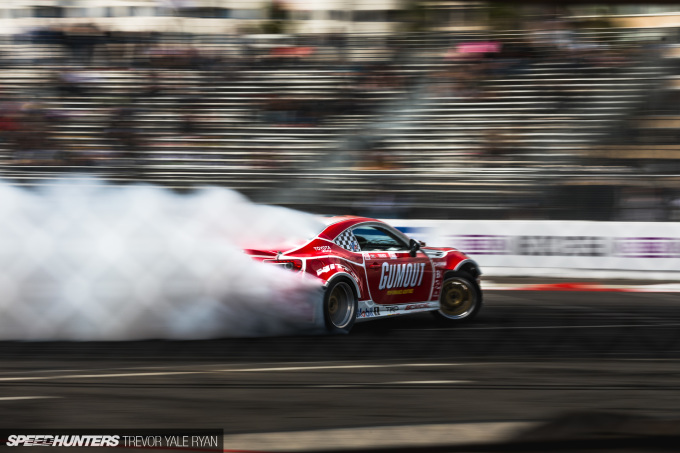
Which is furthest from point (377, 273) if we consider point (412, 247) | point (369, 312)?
point (412, 247)

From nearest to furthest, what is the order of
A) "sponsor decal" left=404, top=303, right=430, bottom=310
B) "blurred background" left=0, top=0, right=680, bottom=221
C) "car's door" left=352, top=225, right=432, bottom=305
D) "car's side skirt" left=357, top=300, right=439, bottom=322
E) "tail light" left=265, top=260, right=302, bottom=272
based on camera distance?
"tail light" left=265, top=260, right=302, bottom=272 → "car's side skirt" left=357, top=300, right=439, bottom=322 → "car's door" left=352, top=225, right=432, bottom=305 → "sponsor decal" left=404, top=303, right=430, bottom=310 → "blurred background" left=0, top=0, right=680, bottom=221

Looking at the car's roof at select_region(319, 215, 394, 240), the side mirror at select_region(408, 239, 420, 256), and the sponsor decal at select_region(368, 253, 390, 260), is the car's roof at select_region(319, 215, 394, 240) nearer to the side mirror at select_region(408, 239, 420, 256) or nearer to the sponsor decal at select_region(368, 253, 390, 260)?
the sponsor decal at select_region(368, 253, 390, 260)

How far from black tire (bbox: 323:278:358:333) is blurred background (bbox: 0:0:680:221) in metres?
7.10

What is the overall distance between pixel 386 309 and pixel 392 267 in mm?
401

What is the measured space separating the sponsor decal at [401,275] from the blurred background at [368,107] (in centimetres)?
623

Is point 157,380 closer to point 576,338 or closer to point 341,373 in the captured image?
point 341,373

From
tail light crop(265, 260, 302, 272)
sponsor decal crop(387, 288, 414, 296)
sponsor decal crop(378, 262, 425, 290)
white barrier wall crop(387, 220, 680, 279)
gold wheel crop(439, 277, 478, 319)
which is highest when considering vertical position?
tail light crop(265, 260, 302, 272)

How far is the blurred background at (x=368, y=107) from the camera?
49.9 ft

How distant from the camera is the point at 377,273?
8.16 metres

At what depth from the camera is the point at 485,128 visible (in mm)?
16594

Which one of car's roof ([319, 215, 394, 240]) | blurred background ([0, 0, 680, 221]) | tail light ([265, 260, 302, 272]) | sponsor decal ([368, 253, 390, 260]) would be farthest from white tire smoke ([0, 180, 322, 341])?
blurred background ([0, 0, 680, 221])

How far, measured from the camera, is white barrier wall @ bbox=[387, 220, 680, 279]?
14016mm

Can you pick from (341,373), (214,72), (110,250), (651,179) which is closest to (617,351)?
(341,373)

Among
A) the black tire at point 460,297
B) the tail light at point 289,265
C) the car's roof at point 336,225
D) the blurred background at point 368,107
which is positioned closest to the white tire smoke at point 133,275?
the tail light at point 289,265
